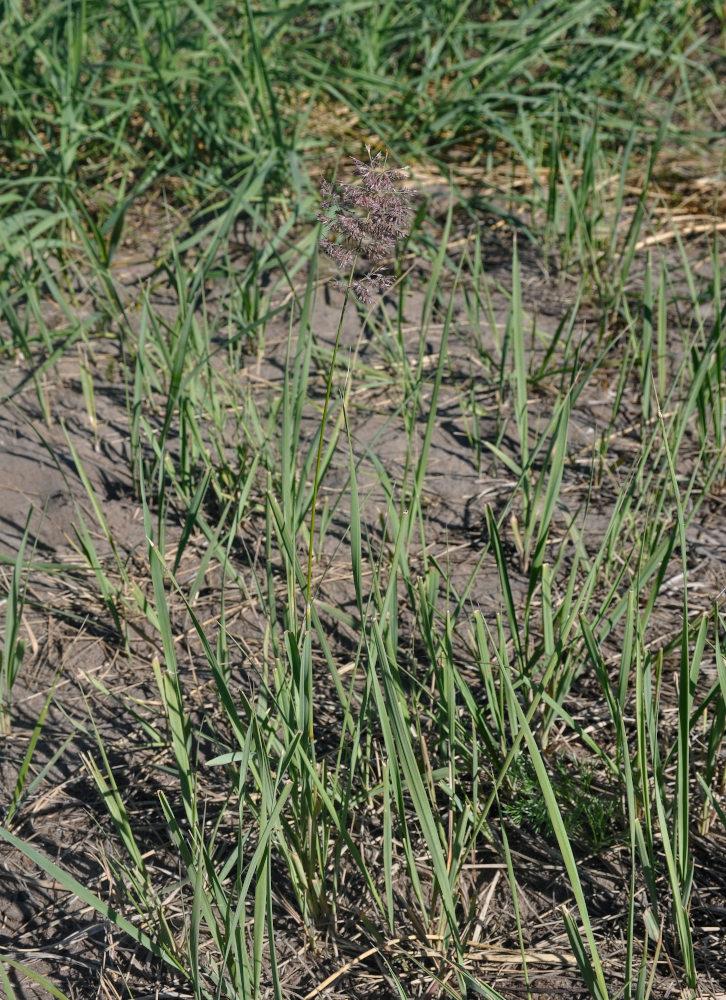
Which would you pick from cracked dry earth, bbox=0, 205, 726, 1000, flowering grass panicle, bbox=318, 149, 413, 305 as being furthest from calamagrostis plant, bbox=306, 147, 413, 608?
cracked dry earth, bbox=0, 205, 726, 1000

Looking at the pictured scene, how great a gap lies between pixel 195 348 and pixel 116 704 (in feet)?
2.42

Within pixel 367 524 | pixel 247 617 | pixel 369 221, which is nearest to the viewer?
pixel 369 221

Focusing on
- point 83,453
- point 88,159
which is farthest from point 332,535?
point 88,159

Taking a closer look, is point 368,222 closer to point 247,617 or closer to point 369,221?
point 369,221

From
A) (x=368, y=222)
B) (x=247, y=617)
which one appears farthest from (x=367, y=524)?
(x=368, y=222)

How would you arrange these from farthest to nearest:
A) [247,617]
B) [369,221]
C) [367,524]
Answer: [367,524]
[247,617]
[369,221]

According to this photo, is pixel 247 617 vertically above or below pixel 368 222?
below

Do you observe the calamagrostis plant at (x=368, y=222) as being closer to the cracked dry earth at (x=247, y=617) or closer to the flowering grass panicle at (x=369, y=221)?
the flowering grass panicle at (x=369, y=221)

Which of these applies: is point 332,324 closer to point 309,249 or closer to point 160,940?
point 309,249

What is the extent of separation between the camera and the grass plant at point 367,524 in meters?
1.19

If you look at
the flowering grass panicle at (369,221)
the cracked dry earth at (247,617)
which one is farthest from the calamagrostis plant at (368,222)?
the cracked dry earth at (247,617)

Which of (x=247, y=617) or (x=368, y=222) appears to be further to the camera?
(x=247, y=617)

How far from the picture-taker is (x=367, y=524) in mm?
1837

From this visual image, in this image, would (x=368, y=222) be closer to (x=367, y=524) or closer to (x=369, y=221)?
(x=369, y=221)
